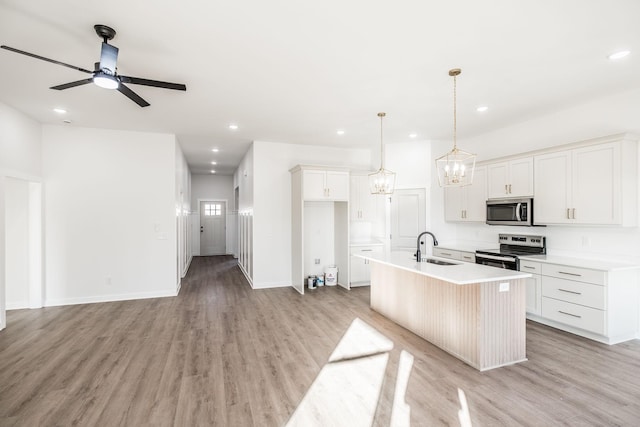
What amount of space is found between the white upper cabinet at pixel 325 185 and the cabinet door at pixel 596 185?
134 inches

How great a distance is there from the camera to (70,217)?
5.06 m

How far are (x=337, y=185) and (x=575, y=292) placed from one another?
3.78m

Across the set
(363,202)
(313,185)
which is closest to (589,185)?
(363,202)

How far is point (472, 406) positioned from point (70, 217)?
6110 millimetres

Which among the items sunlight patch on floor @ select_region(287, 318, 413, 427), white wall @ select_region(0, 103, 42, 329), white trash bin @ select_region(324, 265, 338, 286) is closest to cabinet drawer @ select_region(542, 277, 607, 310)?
sunlight patch on floor @ select_region(287, 318, 413, 427)

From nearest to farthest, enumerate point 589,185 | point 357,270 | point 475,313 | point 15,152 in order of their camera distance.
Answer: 1. point 475,313
2. point 589,185
3. point 15,152
4. point 357,270

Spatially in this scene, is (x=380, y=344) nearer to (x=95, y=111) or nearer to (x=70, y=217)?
(x=95, y=111)

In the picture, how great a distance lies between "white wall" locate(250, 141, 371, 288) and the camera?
19.8 feet

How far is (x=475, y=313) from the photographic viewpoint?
2875 mm

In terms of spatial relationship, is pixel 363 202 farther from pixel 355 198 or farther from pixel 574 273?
pixel 574 273

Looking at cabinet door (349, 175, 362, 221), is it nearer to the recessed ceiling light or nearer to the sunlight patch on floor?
the sunlight patch on floor

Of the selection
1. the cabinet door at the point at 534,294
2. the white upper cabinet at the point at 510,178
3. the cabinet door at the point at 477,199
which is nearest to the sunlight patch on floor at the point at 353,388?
the cabinet door at the point at 534,294

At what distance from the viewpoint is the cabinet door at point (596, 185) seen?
11.5 ft

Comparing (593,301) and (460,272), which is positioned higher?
(460,272)
